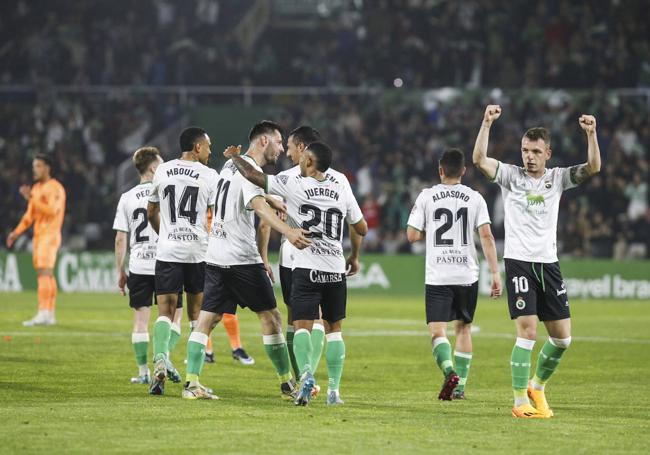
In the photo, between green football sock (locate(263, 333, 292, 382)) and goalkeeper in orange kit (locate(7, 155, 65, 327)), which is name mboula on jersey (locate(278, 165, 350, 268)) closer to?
green football sock (locate(263, 333, 292, 382))

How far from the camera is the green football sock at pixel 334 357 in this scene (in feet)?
37.1

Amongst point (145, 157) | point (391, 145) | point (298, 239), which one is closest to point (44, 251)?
point (145, 157)

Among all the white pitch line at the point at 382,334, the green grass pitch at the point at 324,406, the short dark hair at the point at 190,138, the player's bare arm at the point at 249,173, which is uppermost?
the short dark hair at the point at 190,138

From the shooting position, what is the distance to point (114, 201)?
1342 inches

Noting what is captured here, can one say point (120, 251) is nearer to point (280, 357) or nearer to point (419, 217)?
point (280, 357)

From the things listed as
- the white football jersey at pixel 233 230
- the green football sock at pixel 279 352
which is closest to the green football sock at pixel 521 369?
the green football sock at pixel 279 352

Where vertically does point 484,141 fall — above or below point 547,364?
above

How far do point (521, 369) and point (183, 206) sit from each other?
12.5 ft

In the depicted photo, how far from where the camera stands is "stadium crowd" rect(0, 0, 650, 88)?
36.9 metres

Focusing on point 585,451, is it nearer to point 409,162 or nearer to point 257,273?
point 257,273

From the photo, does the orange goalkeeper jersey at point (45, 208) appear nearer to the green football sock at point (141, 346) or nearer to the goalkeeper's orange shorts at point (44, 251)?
the goalkeeper's orange shorts at point (44, 251)

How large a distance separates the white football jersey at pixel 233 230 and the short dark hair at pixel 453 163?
195 cm

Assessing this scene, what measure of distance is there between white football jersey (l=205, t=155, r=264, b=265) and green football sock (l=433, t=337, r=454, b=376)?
1.97 metres

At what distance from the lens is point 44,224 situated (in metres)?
21.7
